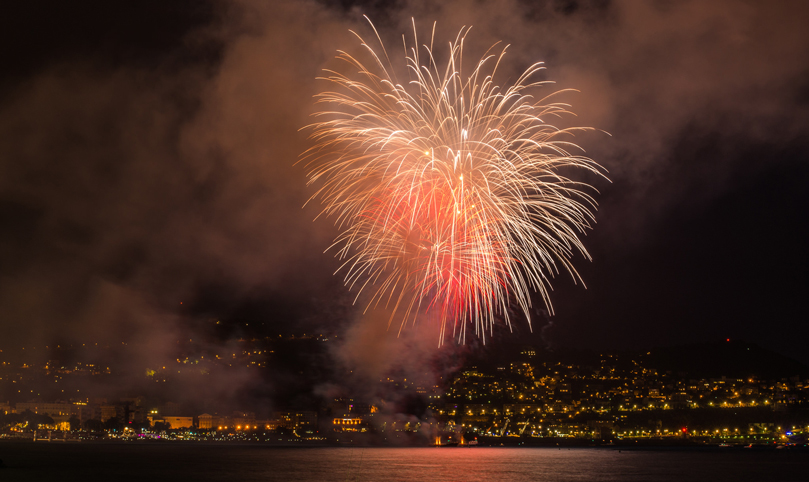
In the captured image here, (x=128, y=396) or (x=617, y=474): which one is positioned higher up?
(x=128, y=396)

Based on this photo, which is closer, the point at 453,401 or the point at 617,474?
the point at 617,474

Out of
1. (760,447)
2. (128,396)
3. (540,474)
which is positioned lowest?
(760,447)

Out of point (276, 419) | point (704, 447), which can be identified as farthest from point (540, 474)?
point (276, 419)

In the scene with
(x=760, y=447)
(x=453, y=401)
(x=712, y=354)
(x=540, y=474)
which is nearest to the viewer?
(x=540, y=474)

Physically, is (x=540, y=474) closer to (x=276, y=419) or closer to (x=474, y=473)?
(x=474, y=473)

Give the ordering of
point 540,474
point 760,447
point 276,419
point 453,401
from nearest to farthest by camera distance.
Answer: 1. point 540,474
2. point 760,447
3. point 453,401
4. point 276,419

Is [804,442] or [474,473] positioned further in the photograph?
[804,442]

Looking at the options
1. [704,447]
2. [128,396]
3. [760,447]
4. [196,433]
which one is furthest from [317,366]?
[760,447]

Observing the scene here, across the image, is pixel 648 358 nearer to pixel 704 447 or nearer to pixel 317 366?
pixel 704 447

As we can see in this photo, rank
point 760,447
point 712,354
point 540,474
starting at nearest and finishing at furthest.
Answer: point 540,474 → point 760,447 → point 712,354
